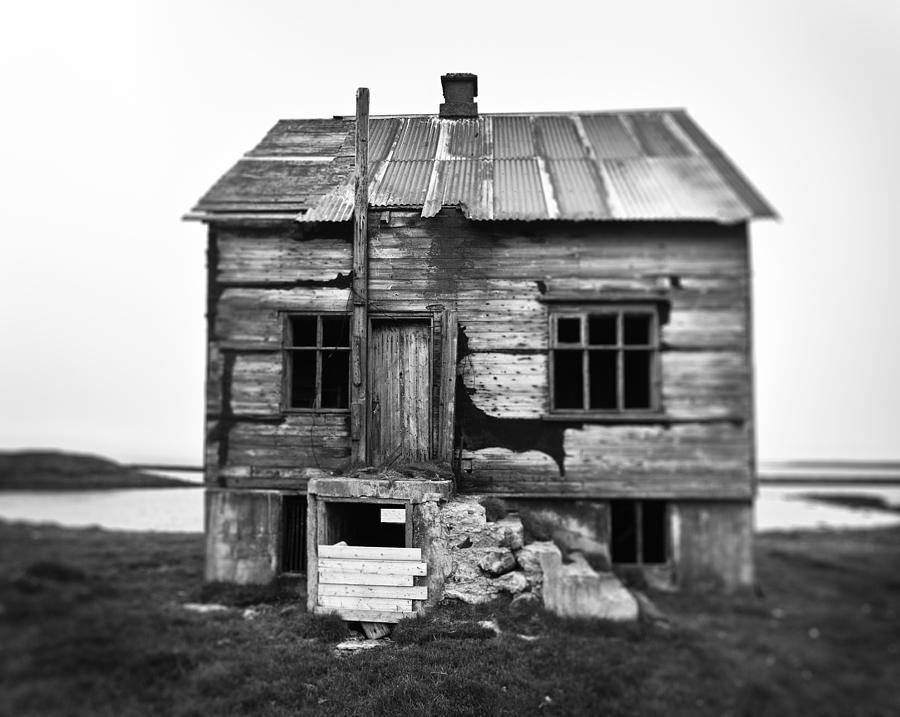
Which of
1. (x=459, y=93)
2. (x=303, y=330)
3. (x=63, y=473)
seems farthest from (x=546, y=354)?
(x=63, y=473)

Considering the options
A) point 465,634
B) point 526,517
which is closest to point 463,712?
point 465,634

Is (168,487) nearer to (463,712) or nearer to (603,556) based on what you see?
(463,712)

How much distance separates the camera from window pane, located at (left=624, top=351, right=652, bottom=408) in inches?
261

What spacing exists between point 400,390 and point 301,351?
122cm

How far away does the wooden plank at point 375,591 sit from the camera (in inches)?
182

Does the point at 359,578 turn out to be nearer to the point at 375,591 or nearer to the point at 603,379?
the point at 375,591

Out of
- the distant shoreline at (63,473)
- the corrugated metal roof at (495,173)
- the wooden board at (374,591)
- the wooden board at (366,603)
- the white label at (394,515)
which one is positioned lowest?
the wooden board at (366,603)

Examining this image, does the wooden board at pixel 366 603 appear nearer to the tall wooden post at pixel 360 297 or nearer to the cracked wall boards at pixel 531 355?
the tall wooden post at pixel 360 297

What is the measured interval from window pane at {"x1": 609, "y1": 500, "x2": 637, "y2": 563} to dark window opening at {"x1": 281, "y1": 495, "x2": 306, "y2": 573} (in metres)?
3.81

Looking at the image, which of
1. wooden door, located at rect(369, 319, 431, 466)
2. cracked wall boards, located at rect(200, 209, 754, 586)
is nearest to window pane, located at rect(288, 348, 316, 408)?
cracked wall boards, located at rect(200, 209, 754, 586)

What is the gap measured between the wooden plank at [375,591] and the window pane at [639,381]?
3514mm

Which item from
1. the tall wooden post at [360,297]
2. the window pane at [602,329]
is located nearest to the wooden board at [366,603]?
the tall wooden post at [360,297]

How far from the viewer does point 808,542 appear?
5281 millimetres

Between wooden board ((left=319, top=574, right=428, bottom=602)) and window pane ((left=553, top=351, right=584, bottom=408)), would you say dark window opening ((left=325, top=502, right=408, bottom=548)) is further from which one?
window pane ((left=553, top=351, right=584, bottom=408))
